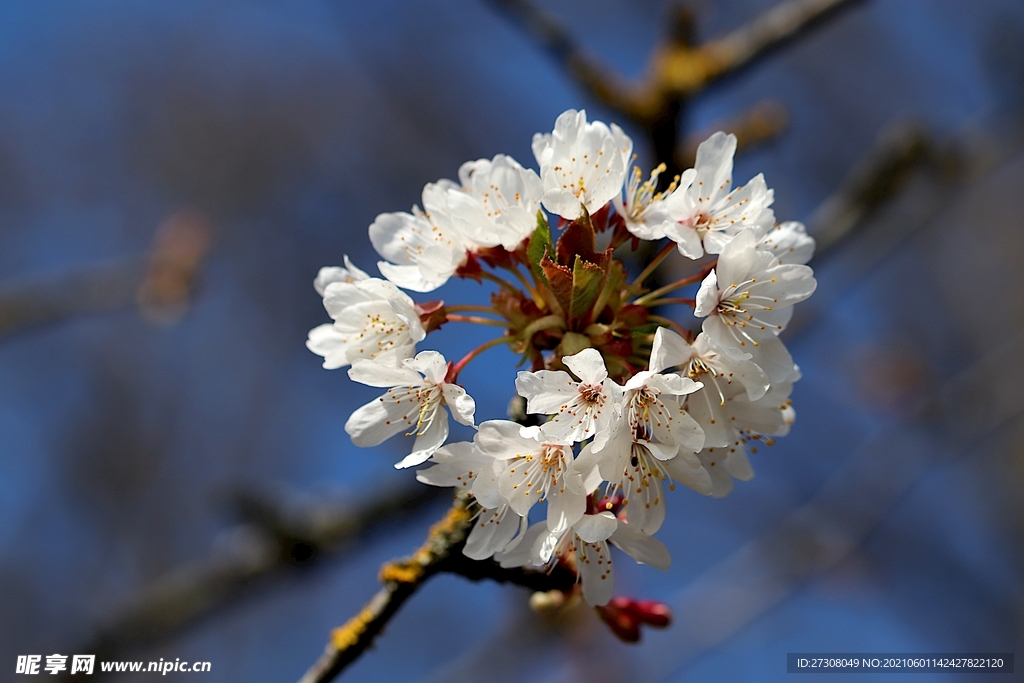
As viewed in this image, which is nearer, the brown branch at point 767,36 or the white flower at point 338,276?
the white flower at point 338,276

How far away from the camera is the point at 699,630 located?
4648 mm

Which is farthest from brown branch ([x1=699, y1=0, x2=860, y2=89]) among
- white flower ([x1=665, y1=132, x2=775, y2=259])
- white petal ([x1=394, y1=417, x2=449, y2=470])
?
white petal ([x1=394, y1=417, x2=449, y2=470])

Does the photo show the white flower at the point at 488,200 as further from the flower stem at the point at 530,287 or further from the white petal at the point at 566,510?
the white petal at the point at 566,510

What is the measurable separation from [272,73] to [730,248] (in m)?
8.76

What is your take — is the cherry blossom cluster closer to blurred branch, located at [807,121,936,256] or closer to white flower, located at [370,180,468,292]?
white flower, located at [370,180,468,292]

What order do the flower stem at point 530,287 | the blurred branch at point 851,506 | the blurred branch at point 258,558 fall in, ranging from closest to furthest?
1. the flower stem at point 530,287
2. the blurred branch at point 258,558
3. the blurred branch at point 851,506

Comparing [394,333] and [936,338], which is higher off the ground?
[936,338]

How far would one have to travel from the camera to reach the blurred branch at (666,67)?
3.25m

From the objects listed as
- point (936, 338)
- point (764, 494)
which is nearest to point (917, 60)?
point (936, 338)

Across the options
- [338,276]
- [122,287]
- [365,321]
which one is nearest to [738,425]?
[365,321]

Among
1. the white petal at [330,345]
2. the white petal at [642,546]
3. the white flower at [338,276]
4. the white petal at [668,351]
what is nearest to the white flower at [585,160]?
the white petal at [668,351]

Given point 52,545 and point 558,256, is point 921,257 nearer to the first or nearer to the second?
point 558,256

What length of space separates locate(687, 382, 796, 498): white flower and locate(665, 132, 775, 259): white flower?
0.33m

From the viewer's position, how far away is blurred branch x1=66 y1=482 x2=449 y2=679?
11.9 ft
